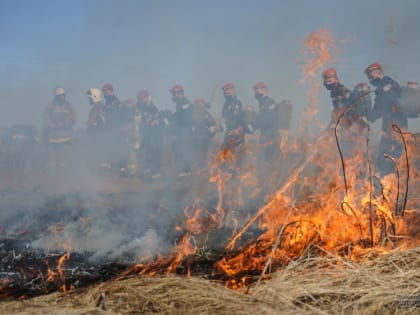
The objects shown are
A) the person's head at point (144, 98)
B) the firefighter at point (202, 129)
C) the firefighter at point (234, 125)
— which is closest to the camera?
the firefighter at point (234, 125)

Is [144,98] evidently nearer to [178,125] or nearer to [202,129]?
[178,125]

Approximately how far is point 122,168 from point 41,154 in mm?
2837

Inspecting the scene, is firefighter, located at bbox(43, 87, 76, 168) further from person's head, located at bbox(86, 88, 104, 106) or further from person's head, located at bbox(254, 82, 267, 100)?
person's head, located at bbox(254, 82, 267, 100)

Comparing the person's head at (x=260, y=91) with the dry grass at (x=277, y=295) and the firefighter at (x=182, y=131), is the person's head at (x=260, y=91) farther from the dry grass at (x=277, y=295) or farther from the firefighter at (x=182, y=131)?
the dry grass at (x=277, y=295)

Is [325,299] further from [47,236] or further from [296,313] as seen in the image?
[47,236]

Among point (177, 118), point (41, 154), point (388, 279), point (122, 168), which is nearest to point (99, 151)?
point (122, 168)

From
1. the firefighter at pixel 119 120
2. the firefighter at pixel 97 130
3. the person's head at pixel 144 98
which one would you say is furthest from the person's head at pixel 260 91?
the firefighter at pixel 97 130

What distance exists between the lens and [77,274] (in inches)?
173

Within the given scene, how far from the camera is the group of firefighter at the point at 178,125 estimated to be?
8.49 meters

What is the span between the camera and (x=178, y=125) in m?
11.5

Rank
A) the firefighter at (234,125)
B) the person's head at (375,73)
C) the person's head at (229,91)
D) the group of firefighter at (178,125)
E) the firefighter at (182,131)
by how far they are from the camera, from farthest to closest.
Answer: the firefighter at (182,131), the person's head at (229,91), the firefighter at (234,125), the group of firefighter at (178,125), the person's head at (375,73)

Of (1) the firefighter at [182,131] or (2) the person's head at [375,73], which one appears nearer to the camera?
(2) the person's head at [375,73]

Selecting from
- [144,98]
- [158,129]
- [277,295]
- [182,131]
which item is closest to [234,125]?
[182,131]

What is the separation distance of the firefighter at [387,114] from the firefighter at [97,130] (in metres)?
7.80
